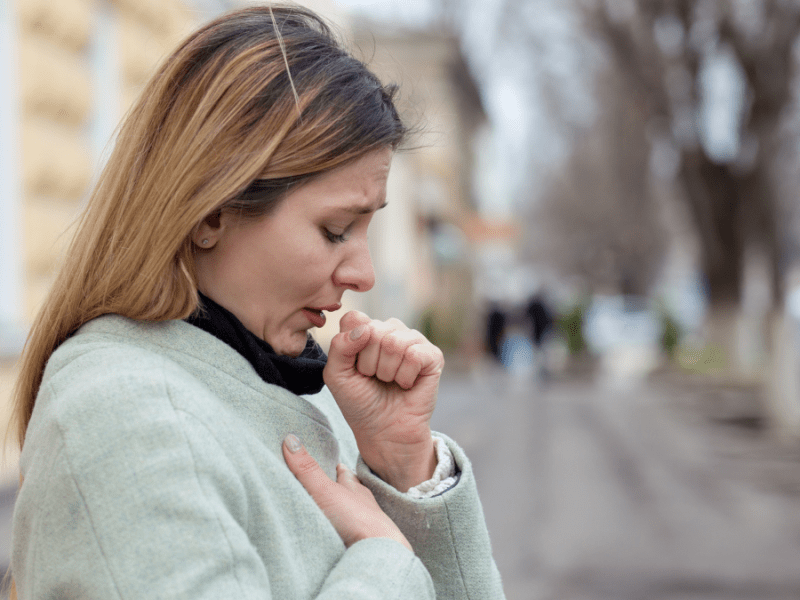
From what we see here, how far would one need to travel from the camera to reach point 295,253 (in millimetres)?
1343

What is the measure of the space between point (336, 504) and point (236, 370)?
26cm

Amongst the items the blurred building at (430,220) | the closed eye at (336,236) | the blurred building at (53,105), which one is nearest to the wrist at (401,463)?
the closed eye at (336,236)

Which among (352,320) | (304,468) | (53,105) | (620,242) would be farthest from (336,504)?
(620,242)

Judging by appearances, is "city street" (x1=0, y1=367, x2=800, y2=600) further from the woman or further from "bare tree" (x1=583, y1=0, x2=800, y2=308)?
"bare tree" (x1=583, y1=0, x2=800, y2=308)

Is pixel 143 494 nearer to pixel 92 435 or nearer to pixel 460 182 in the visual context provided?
pixel 92 435

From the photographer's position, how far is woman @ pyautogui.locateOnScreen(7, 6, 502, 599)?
1070mm

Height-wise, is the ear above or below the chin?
above

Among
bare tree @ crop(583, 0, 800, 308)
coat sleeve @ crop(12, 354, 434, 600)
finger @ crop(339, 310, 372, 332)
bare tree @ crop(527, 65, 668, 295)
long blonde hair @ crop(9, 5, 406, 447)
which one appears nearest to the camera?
coat sleeve @ crop(12, 354, 434, 600)

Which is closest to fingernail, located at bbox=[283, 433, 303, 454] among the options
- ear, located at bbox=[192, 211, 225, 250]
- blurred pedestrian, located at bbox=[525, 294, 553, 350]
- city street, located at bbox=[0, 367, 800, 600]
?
ear, located at bbox=[192, 211, 225, 250]

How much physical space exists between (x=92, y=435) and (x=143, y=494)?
10 cm

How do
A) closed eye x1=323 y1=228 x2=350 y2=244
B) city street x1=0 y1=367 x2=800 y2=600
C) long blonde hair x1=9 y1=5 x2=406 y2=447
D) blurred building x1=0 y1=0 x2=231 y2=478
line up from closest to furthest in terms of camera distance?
long blonde hair x1=9 y1=5 x2=406 y2=447 < closed eye x1=323 y1=228 x2=350 y2=244 < city street x1=0 y1=367 x2=800 y2=600 < blurred building x1=0 y1=0 x2=231 y2=478

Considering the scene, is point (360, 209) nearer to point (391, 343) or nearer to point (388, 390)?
point (391, 343)

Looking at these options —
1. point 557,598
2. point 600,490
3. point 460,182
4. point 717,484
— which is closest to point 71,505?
point 557,598

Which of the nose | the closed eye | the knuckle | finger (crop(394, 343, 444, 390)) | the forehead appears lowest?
finger (crop(394, 343, 444, 390))
